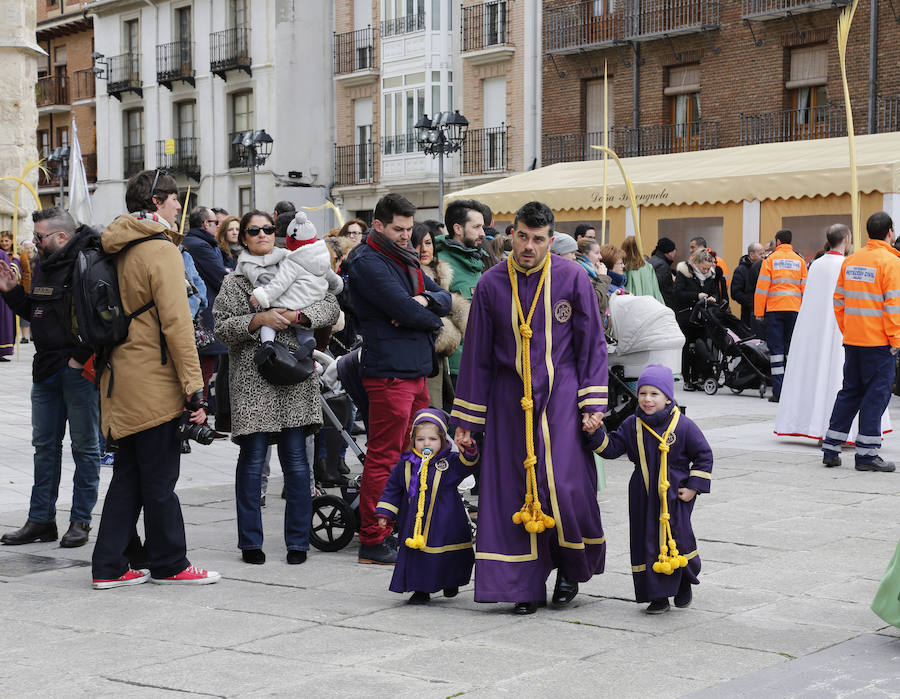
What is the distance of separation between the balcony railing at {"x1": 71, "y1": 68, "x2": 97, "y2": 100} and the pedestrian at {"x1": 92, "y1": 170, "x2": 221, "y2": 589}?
43516 millimetres

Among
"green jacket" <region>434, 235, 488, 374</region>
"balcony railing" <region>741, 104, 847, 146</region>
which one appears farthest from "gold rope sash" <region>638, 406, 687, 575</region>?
"balcony railing" <region>741, 104, 847, 146</region>

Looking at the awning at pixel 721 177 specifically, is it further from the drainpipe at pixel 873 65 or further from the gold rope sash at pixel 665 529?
the gold rope sash at pixel 665 529

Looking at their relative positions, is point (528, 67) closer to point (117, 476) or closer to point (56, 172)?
point (56, 172)

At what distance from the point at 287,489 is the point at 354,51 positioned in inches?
1273

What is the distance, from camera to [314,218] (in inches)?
1555

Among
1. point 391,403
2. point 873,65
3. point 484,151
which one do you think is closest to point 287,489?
point 391,403

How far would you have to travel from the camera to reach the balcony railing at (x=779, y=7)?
25.8 metres

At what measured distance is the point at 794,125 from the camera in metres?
26.7

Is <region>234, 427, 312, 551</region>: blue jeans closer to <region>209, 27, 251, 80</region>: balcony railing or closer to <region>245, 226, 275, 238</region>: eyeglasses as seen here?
<region>245, 226, 275, 238</region>: eyeglasses

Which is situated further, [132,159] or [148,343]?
[132,159]

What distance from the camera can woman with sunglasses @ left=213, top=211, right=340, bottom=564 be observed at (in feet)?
22.2

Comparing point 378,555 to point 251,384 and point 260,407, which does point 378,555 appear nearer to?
point 260,407

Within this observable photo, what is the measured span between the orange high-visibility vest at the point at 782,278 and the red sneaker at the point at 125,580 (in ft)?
34.6

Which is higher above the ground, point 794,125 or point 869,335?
point 794,125
